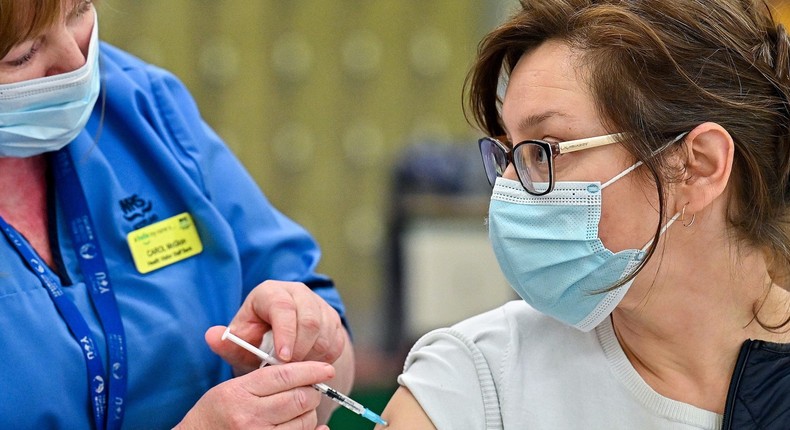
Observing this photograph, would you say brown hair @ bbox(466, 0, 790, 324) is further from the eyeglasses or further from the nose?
the nose

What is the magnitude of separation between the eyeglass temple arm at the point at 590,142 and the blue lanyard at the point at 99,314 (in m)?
0.80

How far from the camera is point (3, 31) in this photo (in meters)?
1.52

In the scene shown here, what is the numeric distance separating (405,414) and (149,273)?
0.52 meters

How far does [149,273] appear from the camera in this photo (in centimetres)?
181

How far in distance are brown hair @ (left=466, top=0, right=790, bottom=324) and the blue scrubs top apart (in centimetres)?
62

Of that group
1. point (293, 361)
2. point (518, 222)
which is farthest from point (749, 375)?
point (293, 361)

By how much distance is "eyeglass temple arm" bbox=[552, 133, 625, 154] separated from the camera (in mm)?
1584

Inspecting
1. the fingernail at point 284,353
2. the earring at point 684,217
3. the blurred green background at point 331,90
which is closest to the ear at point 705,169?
the earring at point 684,217

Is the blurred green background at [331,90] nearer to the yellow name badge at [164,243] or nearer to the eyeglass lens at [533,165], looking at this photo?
the yellow name badge at [164,243]

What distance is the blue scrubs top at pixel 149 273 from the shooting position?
163 centimetres

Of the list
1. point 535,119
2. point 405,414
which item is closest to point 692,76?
point 535,119

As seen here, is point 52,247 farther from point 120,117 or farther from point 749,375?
point 749,375

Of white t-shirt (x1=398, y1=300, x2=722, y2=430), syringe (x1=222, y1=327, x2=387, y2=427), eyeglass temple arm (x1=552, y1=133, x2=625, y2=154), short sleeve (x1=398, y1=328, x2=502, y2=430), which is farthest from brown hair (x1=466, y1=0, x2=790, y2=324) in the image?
syringe (x1=222, y1=327, x2=387, y2=427)

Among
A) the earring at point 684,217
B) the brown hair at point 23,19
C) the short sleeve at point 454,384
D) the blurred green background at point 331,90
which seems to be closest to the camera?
the brown hair at point 23,19
